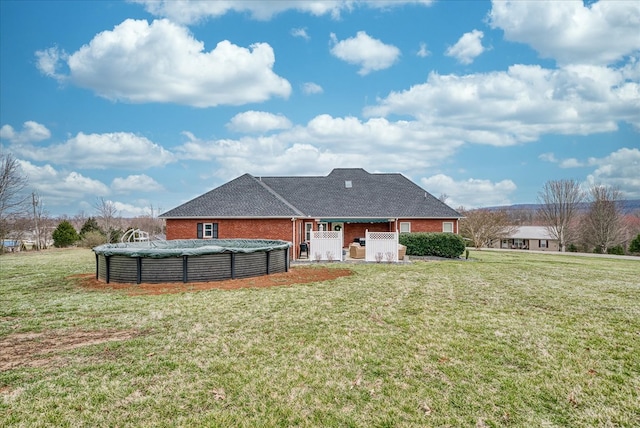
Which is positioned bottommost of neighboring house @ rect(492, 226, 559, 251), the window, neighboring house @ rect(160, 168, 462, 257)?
neighboring house @ rect(492, 226, 559, 251)

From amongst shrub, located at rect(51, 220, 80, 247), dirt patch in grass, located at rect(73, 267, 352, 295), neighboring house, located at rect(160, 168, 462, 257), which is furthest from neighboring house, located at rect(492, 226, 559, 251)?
shrub, located at rect(51, 220, 80, 247)

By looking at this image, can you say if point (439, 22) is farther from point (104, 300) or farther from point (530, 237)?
point (530, 237)

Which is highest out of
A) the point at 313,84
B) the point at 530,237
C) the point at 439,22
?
the point at 439,22

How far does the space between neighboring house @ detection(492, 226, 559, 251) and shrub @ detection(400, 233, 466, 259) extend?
43.2 meters

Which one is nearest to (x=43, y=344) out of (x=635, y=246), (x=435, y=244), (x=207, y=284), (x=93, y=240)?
(x=207, y=284)

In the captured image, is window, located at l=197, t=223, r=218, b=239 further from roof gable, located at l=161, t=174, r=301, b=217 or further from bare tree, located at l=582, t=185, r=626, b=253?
bare tree, located at l=582, t=185, r=626, b=253

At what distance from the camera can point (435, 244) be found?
24.4 meters

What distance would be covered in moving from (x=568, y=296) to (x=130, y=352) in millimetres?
11468

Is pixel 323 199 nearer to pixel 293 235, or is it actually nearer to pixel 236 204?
pixel 293 235

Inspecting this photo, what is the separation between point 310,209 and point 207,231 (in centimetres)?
919

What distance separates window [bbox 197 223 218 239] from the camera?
78.4 ft

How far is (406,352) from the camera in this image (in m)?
6.09

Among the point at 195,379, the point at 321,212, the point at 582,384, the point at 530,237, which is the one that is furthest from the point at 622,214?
the point at 195,379

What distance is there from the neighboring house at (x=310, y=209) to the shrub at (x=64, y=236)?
749 inches
